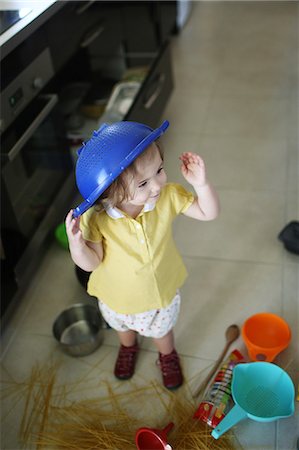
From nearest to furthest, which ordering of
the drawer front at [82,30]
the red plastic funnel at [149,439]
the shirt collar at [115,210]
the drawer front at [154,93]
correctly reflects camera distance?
the shirt collar at [115,210]
the red plastic funnel at [149,439]
the drawer front at [82,30]
the drawer front at [154,93]

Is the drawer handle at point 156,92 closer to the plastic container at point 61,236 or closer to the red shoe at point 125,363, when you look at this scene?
the plastic container at point 61,236

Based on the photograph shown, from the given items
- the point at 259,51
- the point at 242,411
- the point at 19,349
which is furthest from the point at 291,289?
the point at 259,51

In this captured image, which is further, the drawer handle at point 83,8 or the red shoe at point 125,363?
the drawer handle at point 83,8

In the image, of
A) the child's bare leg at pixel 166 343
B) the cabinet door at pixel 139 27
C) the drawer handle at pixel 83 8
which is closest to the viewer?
the child's bare leg at pixel 166 343

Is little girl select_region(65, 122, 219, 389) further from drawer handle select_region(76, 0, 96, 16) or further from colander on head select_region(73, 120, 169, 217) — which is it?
drawer handle select_region(76, 0, 96, 16)

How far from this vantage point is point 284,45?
9.42 feet

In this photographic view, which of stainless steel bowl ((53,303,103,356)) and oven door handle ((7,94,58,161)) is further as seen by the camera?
stainless steel bowl ((53,303,103,356))

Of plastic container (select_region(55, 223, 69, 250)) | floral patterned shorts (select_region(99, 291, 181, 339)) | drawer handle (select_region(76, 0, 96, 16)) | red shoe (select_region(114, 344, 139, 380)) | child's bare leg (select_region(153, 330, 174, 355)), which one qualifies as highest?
drawer handle (select_region(76, 0, 96, 16))

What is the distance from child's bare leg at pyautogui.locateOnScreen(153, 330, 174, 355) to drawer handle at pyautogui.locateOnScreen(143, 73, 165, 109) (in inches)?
38.1

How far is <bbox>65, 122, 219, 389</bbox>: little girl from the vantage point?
0.94m

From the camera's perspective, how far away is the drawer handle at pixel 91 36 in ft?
5.97

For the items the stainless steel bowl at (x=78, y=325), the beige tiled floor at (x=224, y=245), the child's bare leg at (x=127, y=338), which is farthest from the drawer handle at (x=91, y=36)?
the child's bare leg at (x=127, y=338)

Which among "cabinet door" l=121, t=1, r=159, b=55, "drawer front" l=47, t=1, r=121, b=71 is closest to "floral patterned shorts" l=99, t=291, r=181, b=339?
"drawer front" l=47, t=1, r=121, b=71

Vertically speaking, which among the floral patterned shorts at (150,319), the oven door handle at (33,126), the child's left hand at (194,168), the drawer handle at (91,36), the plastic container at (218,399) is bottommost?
the plastic container at (218,399)
